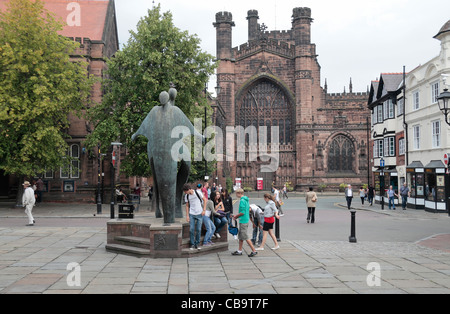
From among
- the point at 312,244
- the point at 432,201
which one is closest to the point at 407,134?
the point at 432,201

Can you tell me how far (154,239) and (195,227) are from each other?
1.01 meters

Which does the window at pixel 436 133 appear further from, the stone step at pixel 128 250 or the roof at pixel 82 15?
the roof at pixel 82 15

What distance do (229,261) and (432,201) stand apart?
19993 mm

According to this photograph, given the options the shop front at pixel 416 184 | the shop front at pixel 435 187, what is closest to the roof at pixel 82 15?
the shop front at pixel 416 184

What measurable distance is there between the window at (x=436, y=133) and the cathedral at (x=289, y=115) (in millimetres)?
28400

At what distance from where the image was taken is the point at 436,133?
26266mm

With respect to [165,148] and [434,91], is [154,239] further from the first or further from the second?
[434,91]

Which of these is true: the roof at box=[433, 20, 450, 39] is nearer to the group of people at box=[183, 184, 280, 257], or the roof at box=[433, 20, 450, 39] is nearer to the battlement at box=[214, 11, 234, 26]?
the group of people at box=[183, 184, 280, 257]

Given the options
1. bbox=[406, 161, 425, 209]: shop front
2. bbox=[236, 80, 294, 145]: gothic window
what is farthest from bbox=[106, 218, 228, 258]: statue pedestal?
bbox=[236, 80, 294, 145]: gothic window

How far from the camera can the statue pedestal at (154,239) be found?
32.8 feet

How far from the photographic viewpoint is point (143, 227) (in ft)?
35.6

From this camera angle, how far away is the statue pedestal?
9992mm

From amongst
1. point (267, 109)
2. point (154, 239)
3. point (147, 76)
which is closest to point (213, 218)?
point (154, 239)

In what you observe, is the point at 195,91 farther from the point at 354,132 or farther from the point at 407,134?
the point at 354,132
